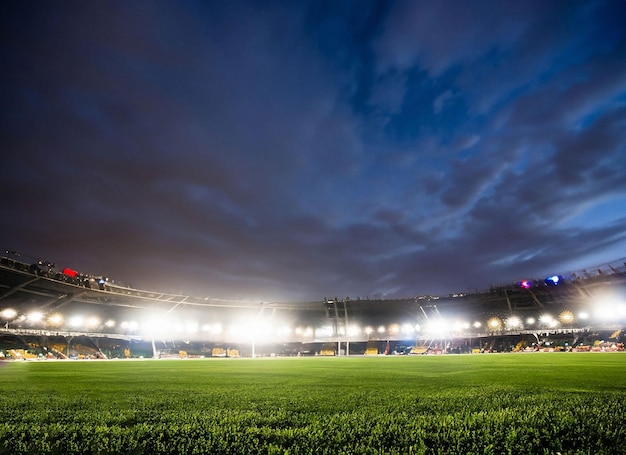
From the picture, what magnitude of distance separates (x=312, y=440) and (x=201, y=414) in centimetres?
197

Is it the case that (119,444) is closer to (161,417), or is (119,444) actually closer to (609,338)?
(161,417)

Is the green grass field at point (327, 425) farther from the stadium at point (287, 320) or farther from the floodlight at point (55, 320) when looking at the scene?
the floodlight at point (55, 320)

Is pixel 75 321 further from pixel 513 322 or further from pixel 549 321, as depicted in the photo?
pixel 549 321

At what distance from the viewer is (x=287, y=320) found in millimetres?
78688

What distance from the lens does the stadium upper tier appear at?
45.7 meters

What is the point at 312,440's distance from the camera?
3.14 m

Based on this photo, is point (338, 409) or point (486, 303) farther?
point (486, 303)

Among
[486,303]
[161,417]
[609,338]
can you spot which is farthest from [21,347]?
[609,338]

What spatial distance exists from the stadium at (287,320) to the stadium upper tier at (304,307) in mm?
158

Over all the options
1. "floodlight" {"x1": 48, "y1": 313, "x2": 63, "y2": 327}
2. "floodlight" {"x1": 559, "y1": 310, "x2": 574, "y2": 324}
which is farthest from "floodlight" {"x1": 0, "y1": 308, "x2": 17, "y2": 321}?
"floodlight" {"x1": 559, "y1": 310, "x2": 574, "y2": 324}

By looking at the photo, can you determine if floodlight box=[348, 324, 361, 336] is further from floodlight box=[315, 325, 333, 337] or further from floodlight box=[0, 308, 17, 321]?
floodlight box=[0, 308, 17, 321]

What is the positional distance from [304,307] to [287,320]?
6323 millimetres

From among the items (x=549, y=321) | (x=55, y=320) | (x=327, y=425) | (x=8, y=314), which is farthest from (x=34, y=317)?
(x=549, y=321)

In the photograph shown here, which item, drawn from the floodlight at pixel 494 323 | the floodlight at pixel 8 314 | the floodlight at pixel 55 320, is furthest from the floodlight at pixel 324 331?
the floodlight at pixel 8 314
